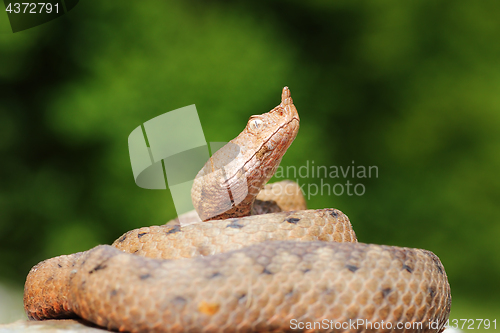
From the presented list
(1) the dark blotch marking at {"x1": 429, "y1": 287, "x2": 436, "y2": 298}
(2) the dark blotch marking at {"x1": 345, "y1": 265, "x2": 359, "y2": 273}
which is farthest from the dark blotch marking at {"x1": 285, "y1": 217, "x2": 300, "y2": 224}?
(1) the dark blotch marking at {"x1": 429, "y1": 287, "x2": 436, "y2": 298}

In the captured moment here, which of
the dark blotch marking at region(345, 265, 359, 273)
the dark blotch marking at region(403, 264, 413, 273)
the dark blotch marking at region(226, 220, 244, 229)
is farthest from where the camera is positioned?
the dark blotch marking at region(226, 220, 244, 229)

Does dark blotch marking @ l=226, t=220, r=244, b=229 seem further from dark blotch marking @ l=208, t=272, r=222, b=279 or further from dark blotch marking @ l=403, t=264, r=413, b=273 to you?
dark blotch marking @ l=403, t=264, r=413, b=273

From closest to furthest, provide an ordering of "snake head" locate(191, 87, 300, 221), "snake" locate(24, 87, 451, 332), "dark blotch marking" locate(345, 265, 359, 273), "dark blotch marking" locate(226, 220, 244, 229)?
"snake" locate(24, 87, 451, 332)
"dark blotch marking" locate(345, 265, 359, 273)
"dark blotch marking" locate(226, 220, 244, 229)
"snake head" locate(191, 87, 300, 221)

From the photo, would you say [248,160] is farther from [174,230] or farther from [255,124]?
[174,230]

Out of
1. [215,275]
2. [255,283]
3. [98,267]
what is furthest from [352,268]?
[98,267]

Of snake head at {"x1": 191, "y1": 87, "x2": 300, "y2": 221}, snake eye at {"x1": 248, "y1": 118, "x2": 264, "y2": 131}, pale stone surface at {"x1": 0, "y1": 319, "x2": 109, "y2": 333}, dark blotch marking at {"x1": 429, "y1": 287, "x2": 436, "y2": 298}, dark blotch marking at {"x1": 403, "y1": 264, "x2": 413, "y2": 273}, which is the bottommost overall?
dark blotch marking at {"x1": 429, "y1": 287, "x2": 436, "y2": 298}

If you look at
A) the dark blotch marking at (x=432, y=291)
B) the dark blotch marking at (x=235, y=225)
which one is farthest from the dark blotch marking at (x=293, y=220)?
the dark blotch marking at (x=432, y=291)

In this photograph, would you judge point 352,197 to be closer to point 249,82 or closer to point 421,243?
point 421,243

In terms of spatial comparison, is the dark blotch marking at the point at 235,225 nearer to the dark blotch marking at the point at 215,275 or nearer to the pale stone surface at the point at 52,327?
the dark blotch marking at the point at 215,275
